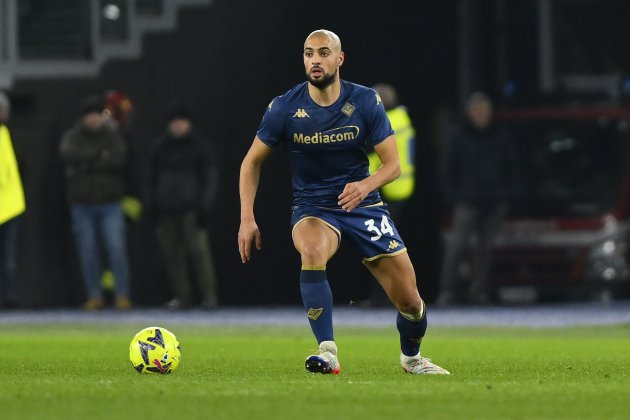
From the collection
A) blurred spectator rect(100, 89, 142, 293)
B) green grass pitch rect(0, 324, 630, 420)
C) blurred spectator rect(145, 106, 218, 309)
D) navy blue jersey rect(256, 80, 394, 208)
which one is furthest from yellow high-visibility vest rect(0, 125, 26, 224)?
navy blue jersey rect(256, 80, 394, 208)

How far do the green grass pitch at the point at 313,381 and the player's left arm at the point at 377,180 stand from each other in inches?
38.9

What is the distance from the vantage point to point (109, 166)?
19.8 metres

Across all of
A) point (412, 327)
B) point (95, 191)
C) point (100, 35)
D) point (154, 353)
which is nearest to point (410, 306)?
point (412, 327)

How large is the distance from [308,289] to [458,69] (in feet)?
40.5

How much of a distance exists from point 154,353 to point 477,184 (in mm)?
10053

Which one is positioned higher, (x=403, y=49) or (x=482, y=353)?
(x=403, y=49)

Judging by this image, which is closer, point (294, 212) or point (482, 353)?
point (294, 212)

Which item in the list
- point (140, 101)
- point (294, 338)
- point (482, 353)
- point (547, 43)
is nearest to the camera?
point (482, 353)

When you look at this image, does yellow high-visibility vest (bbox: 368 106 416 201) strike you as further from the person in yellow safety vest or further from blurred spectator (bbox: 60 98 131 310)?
blurred spectator (bbox: 60 98 131 310)

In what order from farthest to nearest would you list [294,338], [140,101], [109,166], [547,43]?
[547,43] → [140,101] → [109,166] → [294,338]

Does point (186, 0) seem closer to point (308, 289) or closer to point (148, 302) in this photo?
point (148, 302)

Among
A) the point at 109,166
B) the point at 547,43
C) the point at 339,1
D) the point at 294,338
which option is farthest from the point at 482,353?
the point at 547,43

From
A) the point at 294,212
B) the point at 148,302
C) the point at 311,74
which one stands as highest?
the point at 311,74

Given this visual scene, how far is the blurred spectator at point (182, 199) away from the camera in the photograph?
19953 mm
